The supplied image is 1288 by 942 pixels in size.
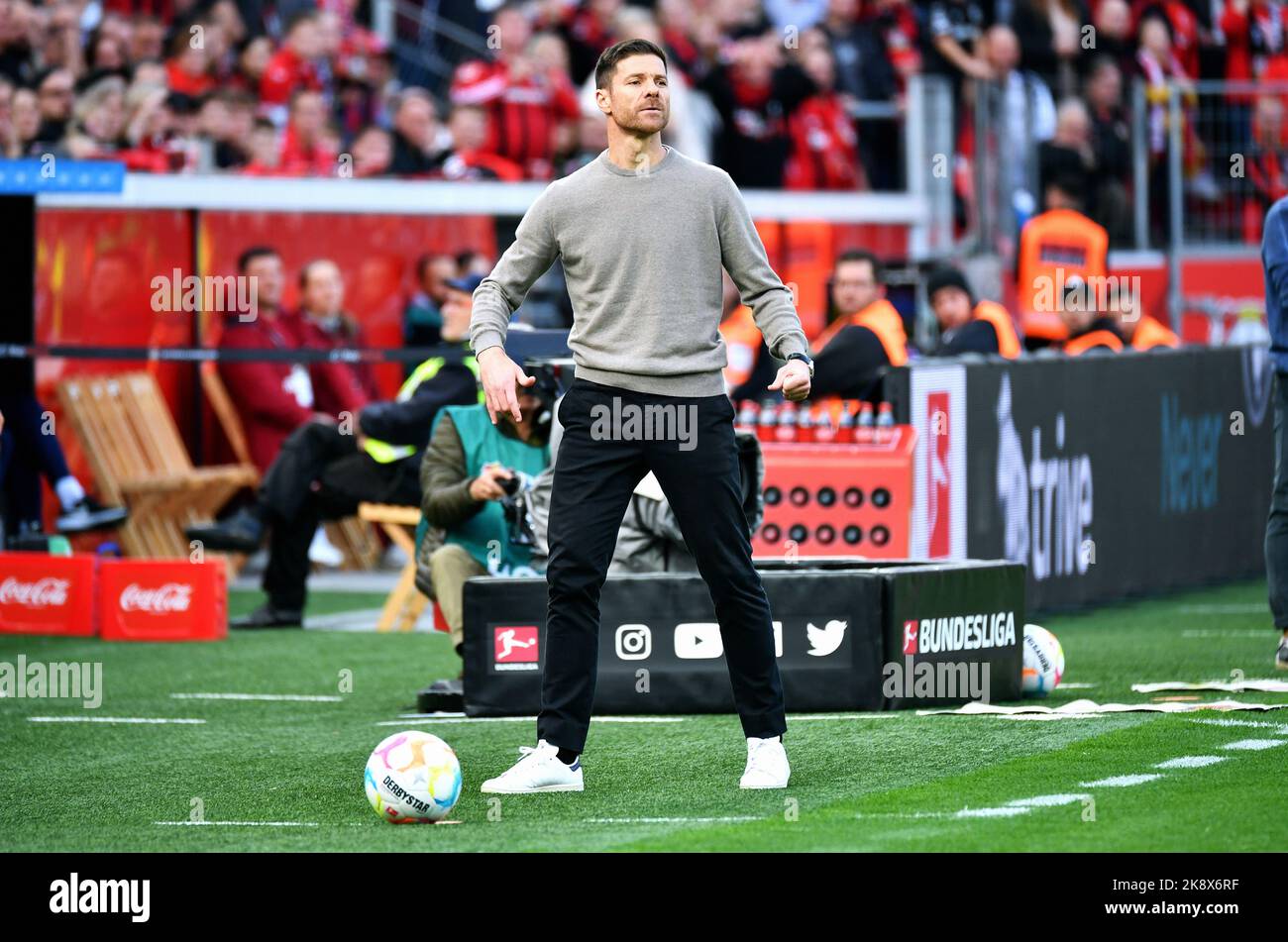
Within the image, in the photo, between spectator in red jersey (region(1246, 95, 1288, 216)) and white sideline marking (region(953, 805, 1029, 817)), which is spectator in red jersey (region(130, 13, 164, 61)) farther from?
white sideline marking (region(953, 805, 1029, 817))

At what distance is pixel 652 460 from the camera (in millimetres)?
7742

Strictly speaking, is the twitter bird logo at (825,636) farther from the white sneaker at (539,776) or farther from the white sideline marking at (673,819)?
the white sideline marking at (673,819)

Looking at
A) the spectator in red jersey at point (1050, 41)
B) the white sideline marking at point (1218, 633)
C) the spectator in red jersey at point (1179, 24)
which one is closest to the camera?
the white sideline marking at point (1218, 633)

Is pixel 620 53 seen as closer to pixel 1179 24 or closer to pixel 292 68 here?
pixel 292 68

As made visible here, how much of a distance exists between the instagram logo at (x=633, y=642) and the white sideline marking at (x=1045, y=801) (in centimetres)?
249

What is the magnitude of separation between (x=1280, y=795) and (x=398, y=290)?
12459mm

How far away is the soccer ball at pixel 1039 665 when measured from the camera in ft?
33.6

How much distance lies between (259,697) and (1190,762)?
467 centimetres

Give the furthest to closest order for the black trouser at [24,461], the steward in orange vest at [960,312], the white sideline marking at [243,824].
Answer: the black trouser at [24,461]
the steward in orange vest at [960,312]
the white sideline marking at [243,824]

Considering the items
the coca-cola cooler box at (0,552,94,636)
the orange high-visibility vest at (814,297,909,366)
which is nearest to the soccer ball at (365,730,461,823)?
the coca-cola cooler box at (0,552,94,636)

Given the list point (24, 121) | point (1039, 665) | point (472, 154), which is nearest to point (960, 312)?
point (472, 154)

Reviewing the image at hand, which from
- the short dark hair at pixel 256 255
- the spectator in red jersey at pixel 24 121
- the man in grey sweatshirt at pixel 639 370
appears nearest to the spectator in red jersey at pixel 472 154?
the short dark hair at pixel 256 255
